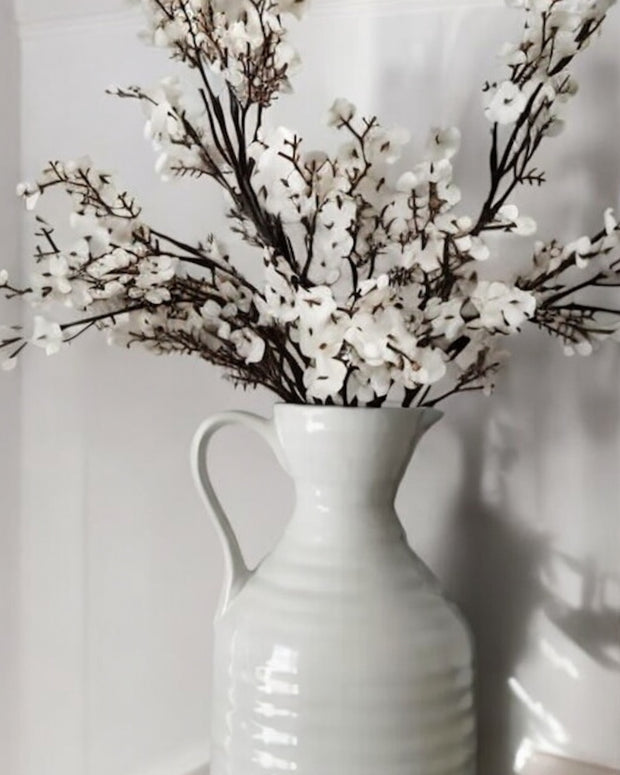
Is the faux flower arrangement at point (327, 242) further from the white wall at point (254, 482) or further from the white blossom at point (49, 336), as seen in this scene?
the white wall at point (254, 482)

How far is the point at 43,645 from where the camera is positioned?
1432 mm

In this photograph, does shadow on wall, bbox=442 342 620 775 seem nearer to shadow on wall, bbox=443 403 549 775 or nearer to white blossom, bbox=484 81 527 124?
shadow on wall, bbox=443 403 549 775

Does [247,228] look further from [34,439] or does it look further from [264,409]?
[34,439]

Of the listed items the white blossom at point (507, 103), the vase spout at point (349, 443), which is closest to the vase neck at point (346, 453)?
the vase spout at point (349, 443)

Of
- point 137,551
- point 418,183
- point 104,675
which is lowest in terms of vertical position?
point 104,675

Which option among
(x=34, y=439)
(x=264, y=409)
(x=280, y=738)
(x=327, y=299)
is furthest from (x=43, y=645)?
(x=327, y=299)

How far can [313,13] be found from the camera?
1.23m

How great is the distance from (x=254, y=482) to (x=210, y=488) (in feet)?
0.62

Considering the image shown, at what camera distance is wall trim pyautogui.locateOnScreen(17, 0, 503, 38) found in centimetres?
117

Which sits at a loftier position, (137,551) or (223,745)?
(137,551)

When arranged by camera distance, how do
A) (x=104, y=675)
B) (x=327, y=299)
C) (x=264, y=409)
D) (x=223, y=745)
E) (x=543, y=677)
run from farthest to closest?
(x=104, y=675)
(x=264, y=409)
(x=543, y=677)
(x=223, y=745)
(x=327, y=299)

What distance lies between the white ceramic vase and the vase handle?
3cm

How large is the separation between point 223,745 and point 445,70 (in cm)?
69

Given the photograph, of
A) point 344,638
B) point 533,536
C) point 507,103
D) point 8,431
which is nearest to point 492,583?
point 533,536
